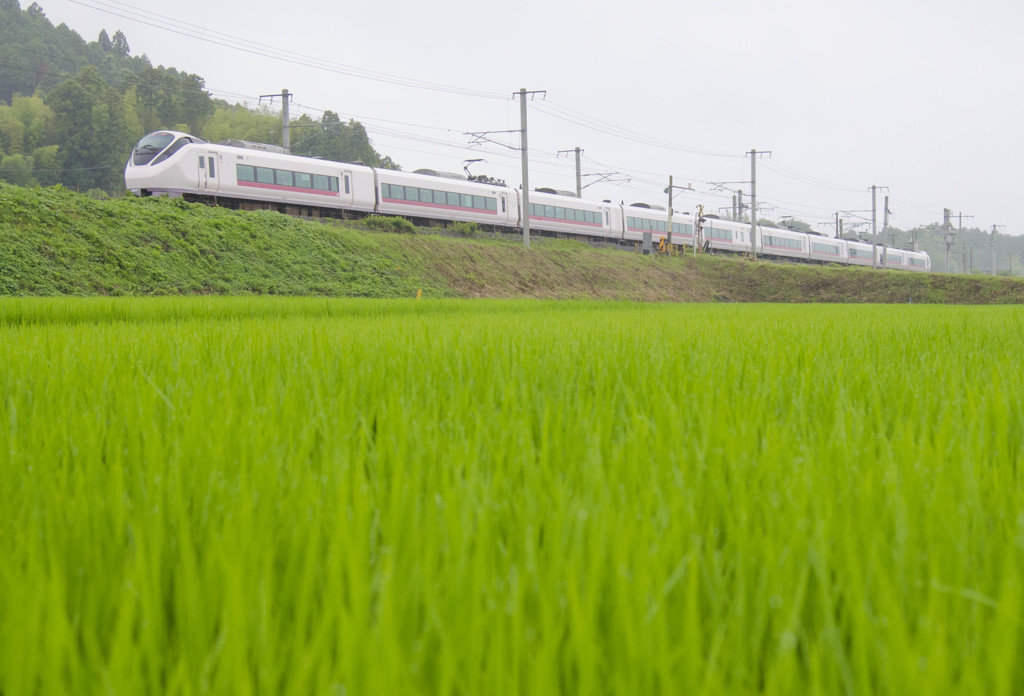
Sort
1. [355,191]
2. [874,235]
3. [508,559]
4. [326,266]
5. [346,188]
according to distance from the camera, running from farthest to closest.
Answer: [874,235]
[355,191]
[346,188]
[326,266]
[508,559]

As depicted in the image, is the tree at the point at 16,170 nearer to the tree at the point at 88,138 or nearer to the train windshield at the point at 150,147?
the tree at the point at 88,138

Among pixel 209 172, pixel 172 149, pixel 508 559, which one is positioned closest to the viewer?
pixel 508 559

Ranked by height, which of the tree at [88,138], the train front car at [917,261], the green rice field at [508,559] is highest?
the tree at [88,138]

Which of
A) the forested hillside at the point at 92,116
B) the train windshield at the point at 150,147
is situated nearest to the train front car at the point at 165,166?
the train windshield at the point at 150,147

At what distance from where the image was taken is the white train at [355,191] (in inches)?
865

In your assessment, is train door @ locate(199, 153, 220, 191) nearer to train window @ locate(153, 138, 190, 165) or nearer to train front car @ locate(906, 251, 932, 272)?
train window @ locate(153, 138, 190, 165)

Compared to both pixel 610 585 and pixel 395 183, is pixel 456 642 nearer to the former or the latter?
pixel 610 585

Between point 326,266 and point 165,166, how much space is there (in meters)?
6.67

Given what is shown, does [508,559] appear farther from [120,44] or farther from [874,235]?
[120,44]

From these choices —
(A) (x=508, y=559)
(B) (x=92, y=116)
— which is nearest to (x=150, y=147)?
(A) (x=508, y=559)

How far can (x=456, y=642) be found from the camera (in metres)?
0.54

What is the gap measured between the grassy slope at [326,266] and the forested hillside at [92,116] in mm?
23892

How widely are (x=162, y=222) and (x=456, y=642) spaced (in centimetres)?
1972

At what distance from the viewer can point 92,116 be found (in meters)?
62.8
